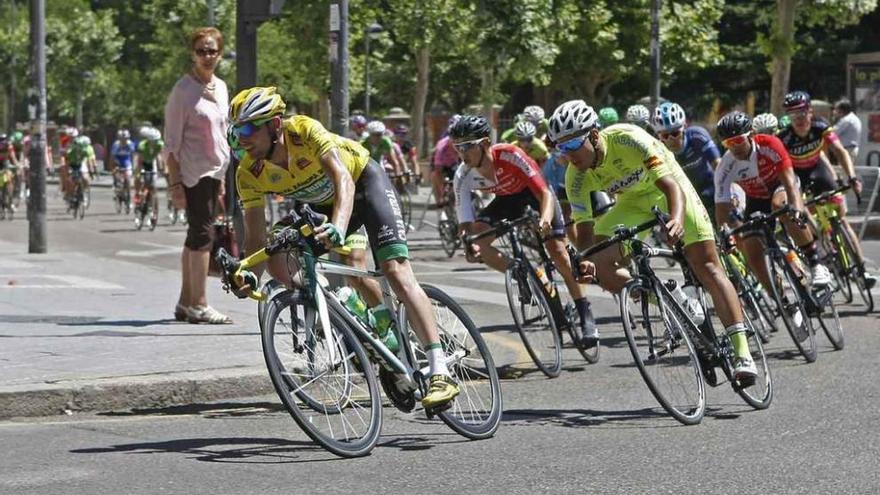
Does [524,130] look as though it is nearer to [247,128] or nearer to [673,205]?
[673,205]

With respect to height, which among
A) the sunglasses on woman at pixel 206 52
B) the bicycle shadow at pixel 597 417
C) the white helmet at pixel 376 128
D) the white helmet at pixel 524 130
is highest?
the sunglasses on woman at pixel 206 52

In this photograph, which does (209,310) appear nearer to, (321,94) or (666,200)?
(666,200)

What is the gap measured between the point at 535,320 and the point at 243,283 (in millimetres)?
3445

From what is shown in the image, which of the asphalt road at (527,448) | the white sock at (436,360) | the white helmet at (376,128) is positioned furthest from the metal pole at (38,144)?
the white sock at (436,360)

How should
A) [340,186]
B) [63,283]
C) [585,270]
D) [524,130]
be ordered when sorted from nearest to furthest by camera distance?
1. [340,186]
2. [585,270]
3. [63,283]
4. [524,130]

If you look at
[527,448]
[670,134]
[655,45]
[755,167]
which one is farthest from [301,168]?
[655,45]

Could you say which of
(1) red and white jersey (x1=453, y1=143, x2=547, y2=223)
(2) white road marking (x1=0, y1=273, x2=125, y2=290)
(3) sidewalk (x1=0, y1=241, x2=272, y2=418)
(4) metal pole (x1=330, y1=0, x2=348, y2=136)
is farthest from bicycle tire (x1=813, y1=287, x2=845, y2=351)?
(2) white road marking (x1=0, y1=273, x2=125, y2=290)

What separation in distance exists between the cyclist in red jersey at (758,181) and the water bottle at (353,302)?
4.15 meters

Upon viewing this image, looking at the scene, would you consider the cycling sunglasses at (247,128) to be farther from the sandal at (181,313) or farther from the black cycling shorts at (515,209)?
the sandal at (181,313)

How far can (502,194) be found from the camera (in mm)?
10984

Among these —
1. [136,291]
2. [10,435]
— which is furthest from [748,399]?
[136,291]

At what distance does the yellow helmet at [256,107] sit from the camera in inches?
293

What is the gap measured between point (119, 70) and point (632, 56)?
39381 mm

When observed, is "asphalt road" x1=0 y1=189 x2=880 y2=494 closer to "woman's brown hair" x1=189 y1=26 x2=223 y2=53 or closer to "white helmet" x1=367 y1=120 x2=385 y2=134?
"woman's brown hair" x1=189 y1=26 x2=223 y2=53
